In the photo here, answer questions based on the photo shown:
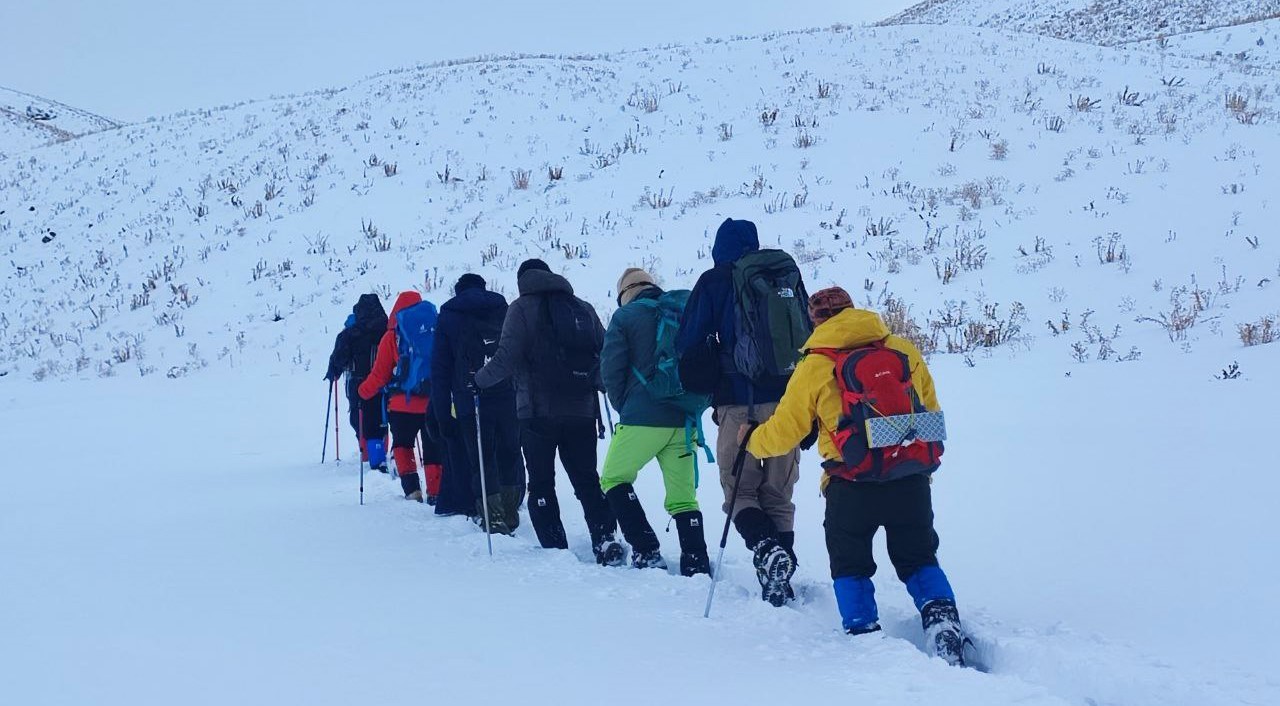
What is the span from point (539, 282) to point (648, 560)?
1808 mm

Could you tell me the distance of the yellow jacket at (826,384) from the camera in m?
4.04

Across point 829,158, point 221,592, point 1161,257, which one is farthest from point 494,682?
point 829,158

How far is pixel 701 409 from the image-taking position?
17.6 feet

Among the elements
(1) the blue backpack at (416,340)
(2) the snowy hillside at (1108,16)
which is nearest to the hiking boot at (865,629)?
(1) the blue backpack at (416,340)

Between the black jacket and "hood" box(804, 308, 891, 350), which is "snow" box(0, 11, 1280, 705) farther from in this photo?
"hood" box(804, 308, 891, 350)

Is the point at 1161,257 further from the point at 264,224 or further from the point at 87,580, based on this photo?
the point at 264,224

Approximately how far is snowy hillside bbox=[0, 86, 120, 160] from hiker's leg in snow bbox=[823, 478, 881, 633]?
53.7 m

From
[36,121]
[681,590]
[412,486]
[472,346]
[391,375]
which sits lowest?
[681,590]

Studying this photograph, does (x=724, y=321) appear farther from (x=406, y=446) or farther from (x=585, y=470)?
(x=406, y=446)

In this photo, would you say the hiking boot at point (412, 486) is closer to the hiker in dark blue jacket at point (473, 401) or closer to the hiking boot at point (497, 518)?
the hiker in dark blue jacket at point (473, 401)

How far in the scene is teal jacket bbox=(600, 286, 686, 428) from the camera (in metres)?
5.32

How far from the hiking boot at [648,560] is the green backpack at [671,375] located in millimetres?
700

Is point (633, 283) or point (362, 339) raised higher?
point (633, 283)

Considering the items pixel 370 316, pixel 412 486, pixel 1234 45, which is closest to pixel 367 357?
pixel 370 316
